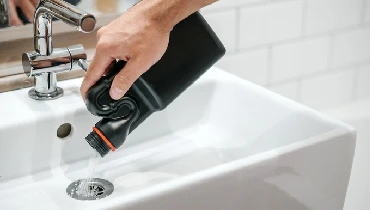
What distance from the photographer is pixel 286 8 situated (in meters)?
1.21

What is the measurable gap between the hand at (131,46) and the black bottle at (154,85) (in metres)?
0.02

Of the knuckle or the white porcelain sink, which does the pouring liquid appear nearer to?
the white porcelain sink

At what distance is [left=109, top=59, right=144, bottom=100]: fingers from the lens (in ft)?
2.32

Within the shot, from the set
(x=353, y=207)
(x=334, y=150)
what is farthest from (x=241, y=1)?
(x=353, y=207)

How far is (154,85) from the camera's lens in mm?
751

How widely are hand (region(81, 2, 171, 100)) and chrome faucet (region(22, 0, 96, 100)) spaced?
0.33ft

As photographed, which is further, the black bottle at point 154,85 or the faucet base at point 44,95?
the faucet base at point 44,95

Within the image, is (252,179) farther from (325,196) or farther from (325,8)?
(325,8)

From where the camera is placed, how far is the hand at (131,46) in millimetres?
703

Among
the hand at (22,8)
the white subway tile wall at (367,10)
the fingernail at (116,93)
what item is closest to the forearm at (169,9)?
the fingernail at (116,93)

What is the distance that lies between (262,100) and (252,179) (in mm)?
262

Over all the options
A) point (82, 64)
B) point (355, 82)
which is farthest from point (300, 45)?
point (82, 64)

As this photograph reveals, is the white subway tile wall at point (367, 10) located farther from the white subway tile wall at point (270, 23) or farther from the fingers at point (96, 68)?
the fingers at point (96, 68)

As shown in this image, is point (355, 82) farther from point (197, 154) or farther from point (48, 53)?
point (48, 53)
